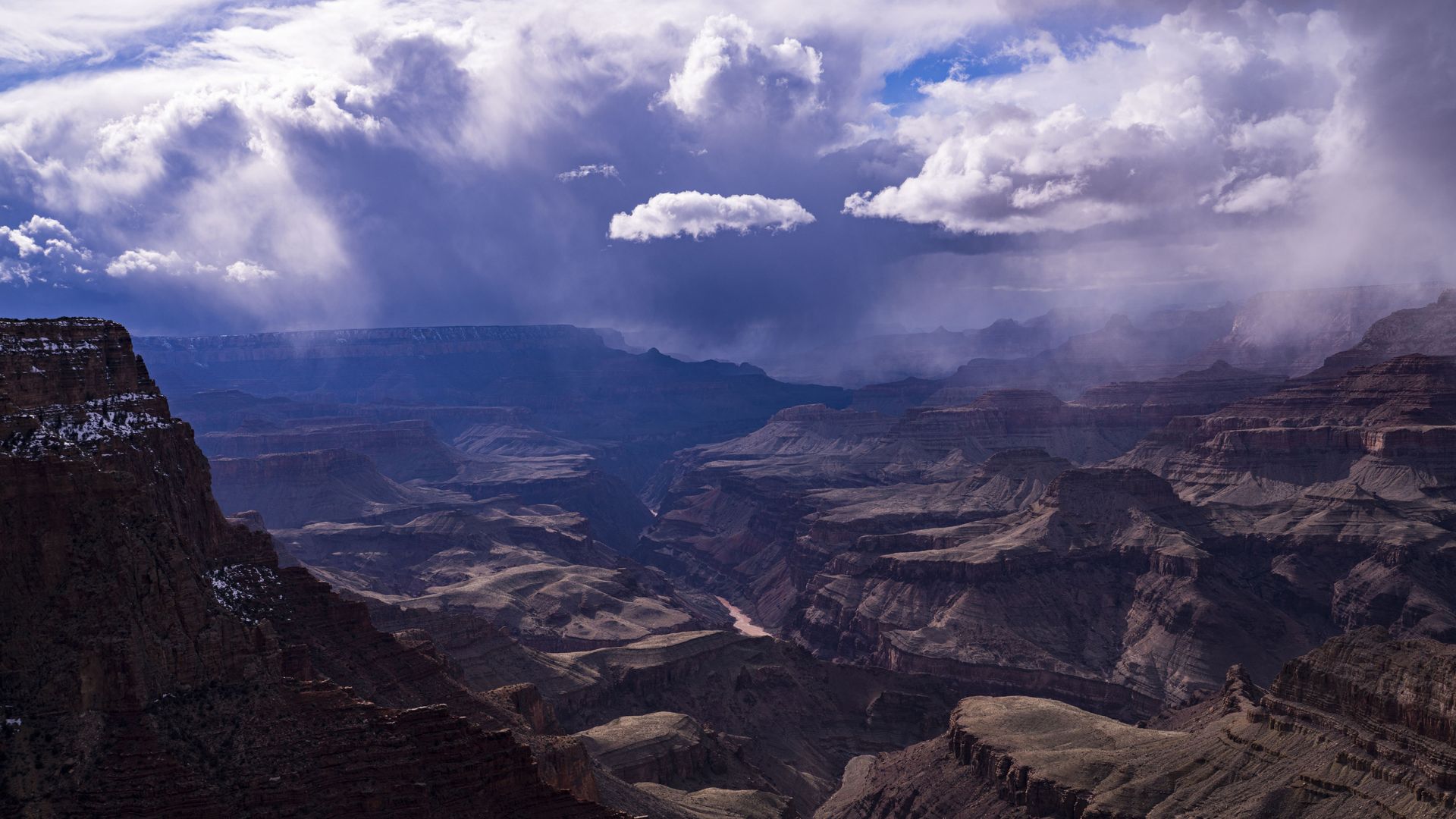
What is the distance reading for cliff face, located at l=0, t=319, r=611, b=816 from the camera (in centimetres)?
5150

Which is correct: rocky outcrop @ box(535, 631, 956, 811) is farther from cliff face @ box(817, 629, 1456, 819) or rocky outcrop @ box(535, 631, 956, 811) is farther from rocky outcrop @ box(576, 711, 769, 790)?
cliff face @ box(817, 629, 1456, 819)

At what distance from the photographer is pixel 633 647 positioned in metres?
152

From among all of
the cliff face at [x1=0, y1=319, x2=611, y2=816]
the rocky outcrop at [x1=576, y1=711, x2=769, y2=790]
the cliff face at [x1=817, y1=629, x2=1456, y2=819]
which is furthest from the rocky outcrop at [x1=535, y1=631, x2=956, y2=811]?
the cliff face at [x1=0, y1=319, x2=611, y2=816]

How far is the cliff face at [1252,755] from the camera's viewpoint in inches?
2906

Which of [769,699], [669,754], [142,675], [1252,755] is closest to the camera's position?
[142,675]

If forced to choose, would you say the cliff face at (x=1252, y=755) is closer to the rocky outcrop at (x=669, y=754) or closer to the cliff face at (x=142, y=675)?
the rocky outcrop at (x=669, y=754)

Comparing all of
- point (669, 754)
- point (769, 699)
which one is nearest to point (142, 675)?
point (669, 754)

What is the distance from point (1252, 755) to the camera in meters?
84.0

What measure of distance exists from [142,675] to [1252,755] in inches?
2792

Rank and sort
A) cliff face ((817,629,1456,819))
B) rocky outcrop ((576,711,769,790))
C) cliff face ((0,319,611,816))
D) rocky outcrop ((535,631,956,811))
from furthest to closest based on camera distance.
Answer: rocky outcrop ((535,631,956,811)) → rocky outcrop ((576,711,769,790)) → cliff face ((817,629,1456,819)) → cliff face ((0,319,611,816))

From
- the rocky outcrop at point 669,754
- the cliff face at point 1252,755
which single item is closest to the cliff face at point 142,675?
the cliff face at point 1252,755

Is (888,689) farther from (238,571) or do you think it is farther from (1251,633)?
(238,571)

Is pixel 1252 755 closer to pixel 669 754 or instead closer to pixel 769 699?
pixel 669 754

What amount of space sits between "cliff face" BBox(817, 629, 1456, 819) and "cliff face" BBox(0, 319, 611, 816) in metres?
44.6
